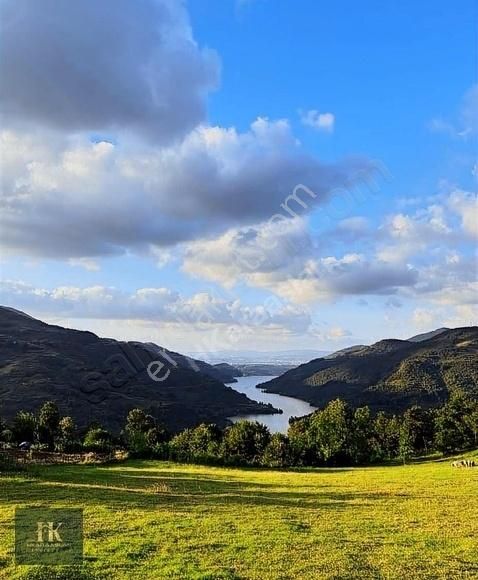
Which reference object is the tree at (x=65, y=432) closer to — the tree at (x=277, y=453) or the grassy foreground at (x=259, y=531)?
the tree at (x=277, y=453)

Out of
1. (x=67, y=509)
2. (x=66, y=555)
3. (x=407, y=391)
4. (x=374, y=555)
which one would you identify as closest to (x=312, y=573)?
(x=374, y=555)

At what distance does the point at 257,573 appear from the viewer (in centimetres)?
1345

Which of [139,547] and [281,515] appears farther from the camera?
[281,515]

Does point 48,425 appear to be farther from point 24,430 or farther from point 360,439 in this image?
point 360,439

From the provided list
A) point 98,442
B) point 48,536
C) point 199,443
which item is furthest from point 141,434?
point 48,536

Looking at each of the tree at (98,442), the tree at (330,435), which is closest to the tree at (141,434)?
the tree at (98,442)

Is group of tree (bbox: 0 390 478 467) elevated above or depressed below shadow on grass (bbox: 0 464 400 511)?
Result: below

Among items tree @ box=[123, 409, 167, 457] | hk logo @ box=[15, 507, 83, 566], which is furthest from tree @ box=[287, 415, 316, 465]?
hk logo @ box=[15, 507, 83, 566]

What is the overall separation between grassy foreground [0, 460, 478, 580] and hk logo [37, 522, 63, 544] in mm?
885

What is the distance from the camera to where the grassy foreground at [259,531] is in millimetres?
13883

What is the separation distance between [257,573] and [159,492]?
1424 centimetres

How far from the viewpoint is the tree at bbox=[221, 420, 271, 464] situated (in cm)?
7162

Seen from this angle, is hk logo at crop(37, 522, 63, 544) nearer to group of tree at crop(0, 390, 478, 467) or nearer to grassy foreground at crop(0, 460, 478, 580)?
grassy foreground at crop(0, 460, 478, 580)

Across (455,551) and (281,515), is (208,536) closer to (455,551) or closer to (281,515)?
(281,515)
